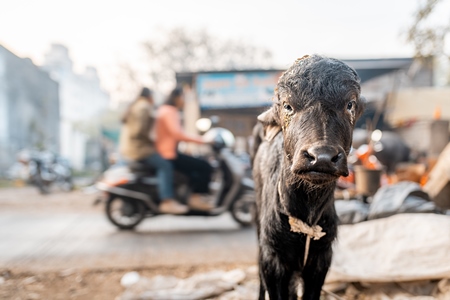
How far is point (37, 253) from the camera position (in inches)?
185

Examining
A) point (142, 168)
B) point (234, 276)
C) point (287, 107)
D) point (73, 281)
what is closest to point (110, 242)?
point (142, 168)

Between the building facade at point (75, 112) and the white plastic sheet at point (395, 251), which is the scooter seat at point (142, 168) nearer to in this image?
the white plastic sheet at point (395, 251)

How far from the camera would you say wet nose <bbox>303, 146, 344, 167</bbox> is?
1.57 meters

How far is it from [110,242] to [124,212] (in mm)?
876

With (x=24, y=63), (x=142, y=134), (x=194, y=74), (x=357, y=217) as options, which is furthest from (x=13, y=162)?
(x=357, y=217)

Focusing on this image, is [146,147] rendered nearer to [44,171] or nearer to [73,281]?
[73,281]

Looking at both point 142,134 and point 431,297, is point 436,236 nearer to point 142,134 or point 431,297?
point 431,297

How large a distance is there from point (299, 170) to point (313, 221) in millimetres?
555

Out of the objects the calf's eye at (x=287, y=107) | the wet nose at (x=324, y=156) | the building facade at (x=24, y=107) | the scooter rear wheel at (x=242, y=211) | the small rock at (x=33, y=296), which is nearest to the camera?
the wet nose at (x=324, y=156)

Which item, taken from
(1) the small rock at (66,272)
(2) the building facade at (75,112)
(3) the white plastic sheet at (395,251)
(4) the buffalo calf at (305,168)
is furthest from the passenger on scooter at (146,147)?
(2) the building facade at (75,112)

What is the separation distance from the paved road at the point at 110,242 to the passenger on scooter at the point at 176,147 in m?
0.71

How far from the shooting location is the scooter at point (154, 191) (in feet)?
20.0

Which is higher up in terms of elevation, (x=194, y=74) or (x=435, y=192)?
(x=194, y=74)

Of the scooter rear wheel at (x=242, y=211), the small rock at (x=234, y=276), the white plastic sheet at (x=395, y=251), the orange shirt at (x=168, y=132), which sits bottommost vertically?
the scooter rear wheel at (x=242, y=211)
